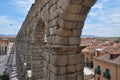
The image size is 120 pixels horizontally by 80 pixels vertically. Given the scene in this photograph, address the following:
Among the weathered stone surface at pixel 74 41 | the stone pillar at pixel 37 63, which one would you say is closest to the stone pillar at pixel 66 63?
the weathered stone surface at pixel 74 41

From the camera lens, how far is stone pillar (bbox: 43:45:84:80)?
4.16 m

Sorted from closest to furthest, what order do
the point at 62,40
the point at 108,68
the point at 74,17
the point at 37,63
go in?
1. the point at 74,17
2. the point at 62,40
3. the point at 37,63
4. the point at 108,68

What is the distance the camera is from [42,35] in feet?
28.7

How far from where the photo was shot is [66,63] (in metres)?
4.25

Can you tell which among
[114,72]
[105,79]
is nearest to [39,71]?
[114,72]

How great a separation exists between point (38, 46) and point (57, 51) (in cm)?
490

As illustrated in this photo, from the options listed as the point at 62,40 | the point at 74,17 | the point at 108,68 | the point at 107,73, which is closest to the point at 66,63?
the point at 62,40

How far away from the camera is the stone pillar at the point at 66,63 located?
4.16 metres

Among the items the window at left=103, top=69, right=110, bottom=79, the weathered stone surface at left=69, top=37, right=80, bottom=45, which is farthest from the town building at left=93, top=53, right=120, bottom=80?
the weathered stone surface at left=69, top=37, right=80, bottom=45

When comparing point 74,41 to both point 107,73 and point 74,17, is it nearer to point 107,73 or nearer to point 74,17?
point 74,17

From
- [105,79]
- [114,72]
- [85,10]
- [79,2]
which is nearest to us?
[79,2]

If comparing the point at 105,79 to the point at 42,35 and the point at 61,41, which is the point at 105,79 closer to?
the point at 42,35

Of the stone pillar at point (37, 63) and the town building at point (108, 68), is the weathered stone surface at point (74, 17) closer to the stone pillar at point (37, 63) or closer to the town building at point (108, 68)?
the stone pillar at point (37, 63)

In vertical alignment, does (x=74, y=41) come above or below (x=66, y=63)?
above
